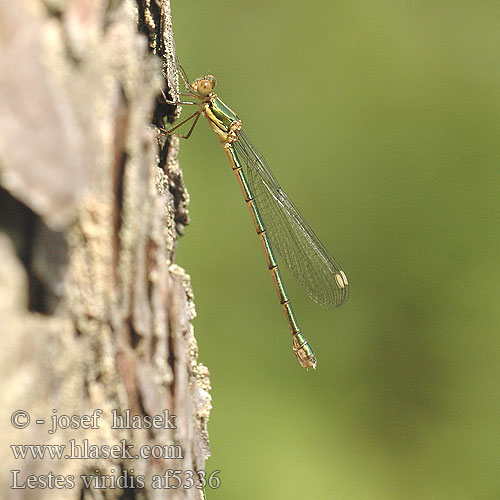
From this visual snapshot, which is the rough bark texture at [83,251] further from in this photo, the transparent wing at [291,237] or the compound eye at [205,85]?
the transparent wing at [291,237]

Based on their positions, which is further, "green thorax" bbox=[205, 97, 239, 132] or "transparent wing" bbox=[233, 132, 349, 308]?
"transparent wing" bbox=[233, 132, 349, 308]

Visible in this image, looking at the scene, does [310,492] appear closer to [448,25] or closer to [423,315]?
[423,315]

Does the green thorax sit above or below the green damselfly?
above

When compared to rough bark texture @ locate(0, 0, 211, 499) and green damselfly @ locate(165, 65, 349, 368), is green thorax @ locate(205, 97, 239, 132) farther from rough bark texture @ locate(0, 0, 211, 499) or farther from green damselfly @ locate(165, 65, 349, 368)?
rough bark texture @ locate(0, 0, 211, 499)

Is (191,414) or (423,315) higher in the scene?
(423,315)

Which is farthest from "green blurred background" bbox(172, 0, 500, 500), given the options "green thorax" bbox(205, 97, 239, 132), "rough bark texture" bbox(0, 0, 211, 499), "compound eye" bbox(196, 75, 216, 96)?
"rough bark texture" bbox(0, 0, 211, 499)

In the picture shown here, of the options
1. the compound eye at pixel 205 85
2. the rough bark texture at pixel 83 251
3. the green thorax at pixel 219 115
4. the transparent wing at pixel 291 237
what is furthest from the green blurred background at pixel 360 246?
the rough bark texture at pixel 83 251

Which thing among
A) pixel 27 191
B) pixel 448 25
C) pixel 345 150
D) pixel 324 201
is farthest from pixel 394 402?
pixel 27 191

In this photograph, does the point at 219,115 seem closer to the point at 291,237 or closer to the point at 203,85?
the point at 203,85
